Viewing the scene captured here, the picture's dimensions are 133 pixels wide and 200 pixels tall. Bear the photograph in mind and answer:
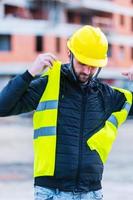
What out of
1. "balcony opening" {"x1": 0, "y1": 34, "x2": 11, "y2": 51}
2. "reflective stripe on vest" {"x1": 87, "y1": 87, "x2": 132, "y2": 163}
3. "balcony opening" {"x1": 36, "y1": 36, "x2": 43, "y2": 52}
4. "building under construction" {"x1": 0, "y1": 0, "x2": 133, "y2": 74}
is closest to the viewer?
"reflective stripe on vest" {"x1": 87, "y1": 87, "x2": 132, "y2": 163}

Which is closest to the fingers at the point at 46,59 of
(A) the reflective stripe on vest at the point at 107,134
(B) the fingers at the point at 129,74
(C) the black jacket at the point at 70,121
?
(C) the black jacket at the point at 70,121

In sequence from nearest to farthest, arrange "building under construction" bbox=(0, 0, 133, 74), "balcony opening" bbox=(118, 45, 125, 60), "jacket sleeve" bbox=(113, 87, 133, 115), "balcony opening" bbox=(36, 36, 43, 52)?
"jacket sleeve" bbox=(113, 87, 133, 115) → "building under construction" bbox=(0, 0, 133, 74) → "balcony opening" bbox=(36, 36, 43, 52) → "balcony opening" bbox=(118, 45, 125, 60)

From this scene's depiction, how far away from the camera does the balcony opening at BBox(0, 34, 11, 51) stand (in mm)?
47562

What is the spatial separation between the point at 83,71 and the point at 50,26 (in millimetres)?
46623

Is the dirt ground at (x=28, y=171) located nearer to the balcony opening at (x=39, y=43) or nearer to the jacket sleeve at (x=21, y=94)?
the jacket sleeve at (x=21, y=94)

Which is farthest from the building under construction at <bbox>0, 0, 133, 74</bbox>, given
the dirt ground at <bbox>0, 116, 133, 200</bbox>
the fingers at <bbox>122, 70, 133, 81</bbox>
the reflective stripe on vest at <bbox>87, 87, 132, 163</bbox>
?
the reflective stripe on vest at <bbox>87, 87, 132, 163</bbox>

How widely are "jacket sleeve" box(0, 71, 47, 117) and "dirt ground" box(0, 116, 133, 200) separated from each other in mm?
5333

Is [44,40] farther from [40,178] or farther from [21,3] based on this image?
[40,178]

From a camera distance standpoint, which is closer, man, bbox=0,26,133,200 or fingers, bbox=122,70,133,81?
man, bbox=0,26,133,200

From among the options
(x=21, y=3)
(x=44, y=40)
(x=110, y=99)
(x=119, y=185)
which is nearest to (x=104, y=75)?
(x=44, y=40)

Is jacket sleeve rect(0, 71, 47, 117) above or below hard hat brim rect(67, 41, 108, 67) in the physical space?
below

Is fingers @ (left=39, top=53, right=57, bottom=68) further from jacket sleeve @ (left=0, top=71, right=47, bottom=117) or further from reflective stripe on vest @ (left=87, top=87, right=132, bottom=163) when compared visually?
reflective stripe on vest @ (left=87, top=87, right=132, bottom=163)

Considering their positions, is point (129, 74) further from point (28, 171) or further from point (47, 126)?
point (28, 171)

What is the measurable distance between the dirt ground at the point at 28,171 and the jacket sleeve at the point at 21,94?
533 centimetres
